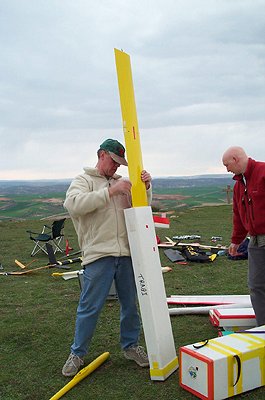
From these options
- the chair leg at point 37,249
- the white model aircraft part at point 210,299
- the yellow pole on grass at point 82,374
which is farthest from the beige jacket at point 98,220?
the chair leg at point 37,249

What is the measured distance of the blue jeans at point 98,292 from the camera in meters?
3.26

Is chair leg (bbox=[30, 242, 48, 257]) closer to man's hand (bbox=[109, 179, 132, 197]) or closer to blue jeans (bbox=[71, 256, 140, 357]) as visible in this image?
blue jeans (bbox=[71, 256, 140, 357])

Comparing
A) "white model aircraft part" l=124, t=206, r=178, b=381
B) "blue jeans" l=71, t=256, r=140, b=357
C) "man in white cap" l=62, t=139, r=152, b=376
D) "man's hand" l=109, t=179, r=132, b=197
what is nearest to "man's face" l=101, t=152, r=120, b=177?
"man in white cap" l=62, t=139, r=152, b=376

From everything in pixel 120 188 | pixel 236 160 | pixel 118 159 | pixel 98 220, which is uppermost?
pixel 118 159

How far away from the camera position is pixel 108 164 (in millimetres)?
3352

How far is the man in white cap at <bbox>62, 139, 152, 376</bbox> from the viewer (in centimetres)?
322

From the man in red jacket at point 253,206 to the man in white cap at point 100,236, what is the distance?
0.69 m

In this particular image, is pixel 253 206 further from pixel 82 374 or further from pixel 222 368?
pixel 82 374

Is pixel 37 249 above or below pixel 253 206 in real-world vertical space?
below

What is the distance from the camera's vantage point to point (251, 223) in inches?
136

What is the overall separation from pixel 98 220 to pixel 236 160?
1136 mm

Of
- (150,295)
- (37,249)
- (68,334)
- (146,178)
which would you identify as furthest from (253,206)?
(37,249)

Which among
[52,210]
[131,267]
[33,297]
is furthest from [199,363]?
[52,210]

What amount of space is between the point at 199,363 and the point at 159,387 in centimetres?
42
